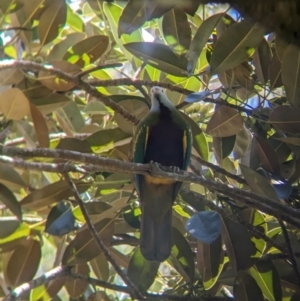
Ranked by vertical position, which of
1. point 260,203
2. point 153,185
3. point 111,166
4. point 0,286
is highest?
point 111,166

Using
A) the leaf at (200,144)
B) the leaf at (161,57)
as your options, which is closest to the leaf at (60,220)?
the leaf at (200,144)

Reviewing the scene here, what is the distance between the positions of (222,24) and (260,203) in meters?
0.77

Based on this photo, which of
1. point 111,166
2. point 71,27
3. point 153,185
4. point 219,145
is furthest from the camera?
point 71,27

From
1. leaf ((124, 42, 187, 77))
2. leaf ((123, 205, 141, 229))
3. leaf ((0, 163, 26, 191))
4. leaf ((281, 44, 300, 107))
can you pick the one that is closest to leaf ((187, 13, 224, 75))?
leaf ((124, 42, 187, 77))

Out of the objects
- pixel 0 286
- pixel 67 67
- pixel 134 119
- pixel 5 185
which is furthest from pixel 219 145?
pixel 0 286

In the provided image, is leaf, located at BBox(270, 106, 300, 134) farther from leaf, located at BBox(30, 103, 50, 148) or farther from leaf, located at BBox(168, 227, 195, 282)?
leaf, located at BBox(30, 103, 50, 148)

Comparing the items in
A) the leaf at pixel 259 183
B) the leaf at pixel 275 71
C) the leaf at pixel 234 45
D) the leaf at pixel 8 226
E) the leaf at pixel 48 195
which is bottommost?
the leaf at pixel 8 226

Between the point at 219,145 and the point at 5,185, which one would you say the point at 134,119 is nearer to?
the point at 219,145

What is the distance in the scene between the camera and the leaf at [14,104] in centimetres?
221

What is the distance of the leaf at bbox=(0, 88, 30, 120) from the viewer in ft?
7.24

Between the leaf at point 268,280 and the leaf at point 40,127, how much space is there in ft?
3.36

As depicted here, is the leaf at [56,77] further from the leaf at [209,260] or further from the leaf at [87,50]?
the leaf at [209,260]

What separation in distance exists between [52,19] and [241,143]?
1065mm

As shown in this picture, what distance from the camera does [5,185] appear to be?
235cm
